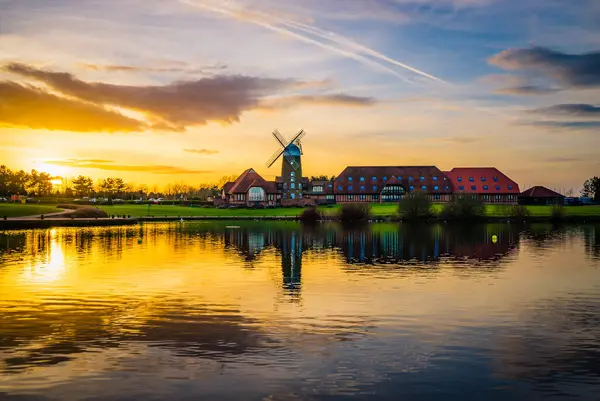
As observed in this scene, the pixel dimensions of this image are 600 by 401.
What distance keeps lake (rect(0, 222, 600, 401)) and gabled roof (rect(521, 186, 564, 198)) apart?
354 ft

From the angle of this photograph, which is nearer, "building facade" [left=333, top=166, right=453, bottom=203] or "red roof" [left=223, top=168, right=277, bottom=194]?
"building facade" [left=333, top=166, right=453, bottom=203]

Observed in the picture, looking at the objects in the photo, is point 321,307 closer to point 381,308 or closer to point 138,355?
point 381,308

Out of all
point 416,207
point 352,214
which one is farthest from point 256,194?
point 416,207

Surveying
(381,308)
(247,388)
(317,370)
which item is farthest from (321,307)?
(247,388)

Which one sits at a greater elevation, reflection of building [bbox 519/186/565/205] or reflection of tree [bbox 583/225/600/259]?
reflection of building [bbox 519/186/565/205]

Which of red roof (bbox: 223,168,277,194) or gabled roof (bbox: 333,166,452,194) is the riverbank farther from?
red roof (bbox: 223,168,277,194)

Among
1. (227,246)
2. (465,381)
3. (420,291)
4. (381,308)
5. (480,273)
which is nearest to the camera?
(465,381)

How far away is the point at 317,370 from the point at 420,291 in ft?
47.7

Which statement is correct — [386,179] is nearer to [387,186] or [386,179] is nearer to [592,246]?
[387,186]

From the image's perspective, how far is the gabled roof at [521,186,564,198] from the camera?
5714 inches

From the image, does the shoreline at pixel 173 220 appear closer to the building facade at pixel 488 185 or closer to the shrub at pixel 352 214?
the shrub at pixel 352 214

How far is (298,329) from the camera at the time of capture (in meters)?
21.6

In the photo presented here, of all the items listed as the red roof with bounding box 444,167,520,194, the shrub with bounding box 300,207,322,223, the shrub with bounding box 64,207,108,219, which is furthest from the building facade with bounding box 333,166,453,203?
the shrub with bounding box 64,207,108,219

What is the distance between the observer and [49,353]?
60.6ft
